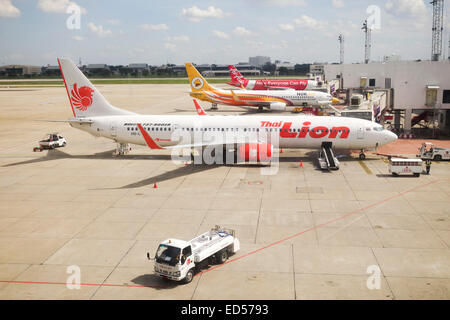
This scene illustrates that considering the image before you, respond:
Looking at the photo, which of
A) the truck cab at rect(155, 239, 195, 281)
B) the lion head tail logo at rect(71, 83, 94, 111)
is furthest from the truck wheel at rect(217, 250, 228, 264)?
the lion head tail logo at rect(71, 83, 94, 111)

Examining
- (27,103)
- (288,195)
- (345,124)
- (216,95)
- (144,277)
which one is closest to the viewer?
(144,277)

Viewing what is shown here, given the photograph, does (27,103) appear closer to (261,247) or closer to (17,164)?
(17,164)

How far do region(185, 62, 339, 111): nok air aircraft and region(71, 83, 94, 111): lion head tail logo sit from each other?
37203 millimetres

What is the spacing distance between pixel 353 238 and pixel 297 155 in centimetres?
2205

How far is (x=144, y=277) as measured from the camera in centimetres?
1894

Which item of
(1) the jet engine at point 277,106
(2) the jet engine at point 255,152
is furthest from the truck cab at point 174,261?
(1) the jet engine at point 277,106

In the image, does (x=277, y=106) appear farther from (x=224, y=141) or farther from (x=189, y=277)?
(x=189, y=277)

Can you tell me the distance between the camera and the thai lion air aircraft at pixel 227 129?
129 feet

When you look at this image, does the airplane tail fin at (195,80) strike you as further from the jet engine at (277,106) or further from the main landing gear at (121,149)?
the main landing gear at (121,149)

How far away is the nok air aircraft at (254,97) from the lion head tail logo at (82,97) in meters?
37.2

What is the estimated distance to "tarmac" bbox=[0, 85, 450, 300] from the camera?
18016 millimetres
